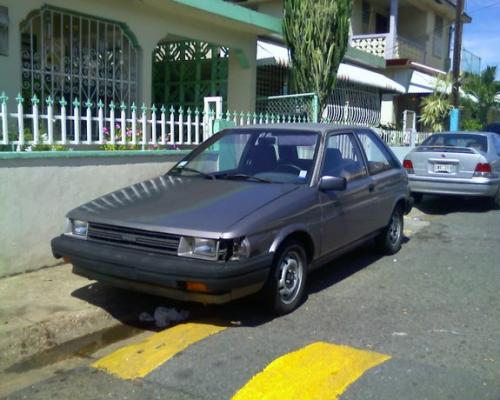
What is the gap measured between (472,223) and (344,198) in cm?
483

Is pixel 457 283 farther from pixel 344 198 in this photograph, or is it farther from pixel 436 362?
pixel 436 362

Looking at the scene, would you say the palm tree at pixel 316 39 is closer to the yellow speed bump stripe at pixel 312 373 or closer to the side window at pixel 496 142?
the side window at pixel 496 142

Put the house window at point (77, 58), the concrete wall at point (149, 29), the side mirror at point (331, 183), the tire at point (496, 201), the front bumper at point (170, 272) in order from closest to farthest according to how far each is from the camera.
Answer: the front bumper at point (170, 272) < the side mirror at point (331, 183) < the concrete wall at point (149, 29) < the house window at point (77, 58) < the tire at point (496, 201)

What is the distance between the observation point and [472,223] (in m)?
9.40

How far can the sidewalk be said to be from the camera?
165 inches

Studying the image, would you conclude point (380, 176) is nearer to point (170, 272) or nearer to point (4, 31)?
point (170, 272)

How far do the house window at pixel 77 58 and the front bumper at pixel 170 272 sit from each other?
184 inches

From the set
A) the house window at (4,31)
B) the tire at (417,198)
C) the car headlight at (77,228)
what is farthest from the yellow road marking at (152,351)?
the tire at (417,198)

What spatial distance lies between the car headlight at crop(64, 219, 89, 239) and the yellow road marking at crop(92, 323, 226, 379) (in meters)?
1.05

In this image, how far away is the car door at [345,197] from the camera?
17.2 feet

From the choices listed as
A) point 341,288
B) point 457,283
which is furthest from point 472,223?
point 341,288

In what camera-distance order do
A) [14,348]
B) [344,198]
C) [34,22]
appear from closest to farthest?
[14,348] < [344,198] < [34,22]

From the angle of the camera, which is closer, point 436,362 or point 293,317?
point 436,362

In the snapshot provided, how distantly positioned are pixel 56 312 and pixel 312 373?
2.26m
